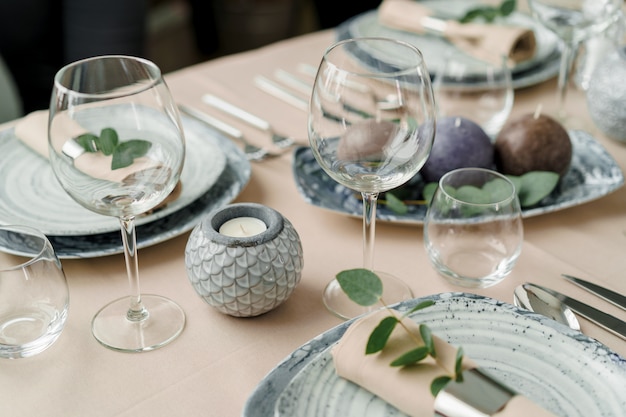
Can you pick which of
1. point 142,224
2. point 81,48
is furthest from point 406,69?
point 81,48

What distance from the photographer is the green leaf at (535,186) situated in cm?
86

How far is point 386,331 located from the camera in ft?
1.92

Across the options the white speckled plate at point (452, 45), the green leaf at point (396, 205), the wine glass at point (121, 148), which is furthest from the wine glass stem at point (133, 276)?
the white speckled plate at point (452, 45)

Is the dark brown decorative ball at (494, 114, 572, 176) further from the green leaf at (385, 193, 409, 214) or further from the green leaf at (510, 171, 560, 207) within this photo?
the green leaf at (385, 193, 409, 214)

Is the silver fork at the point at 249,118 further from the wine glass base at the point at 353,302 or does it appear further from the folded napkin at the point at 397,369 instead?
the folded napkin at the point at 397,369

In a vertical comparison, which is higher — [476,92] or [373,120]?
[373,120]

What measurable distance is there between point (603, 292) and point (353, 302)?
24 centimetres

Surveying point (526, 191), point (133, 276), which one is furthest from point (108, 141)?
point (526, 191)

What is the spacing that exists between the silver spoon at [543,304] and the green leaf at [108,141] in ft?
1.32

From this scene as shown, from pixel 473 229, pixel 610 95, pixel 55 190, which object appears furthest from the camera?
pixel 610 95

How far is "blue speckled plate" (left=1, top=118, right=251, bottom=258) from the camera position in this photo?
80 cm

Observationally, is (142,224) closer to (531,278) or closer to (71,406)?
(71,406)

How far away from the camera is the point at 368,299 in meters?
0.63

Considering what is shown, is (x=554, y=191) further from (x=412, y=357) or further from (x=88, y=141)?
(x=88, y=141)
